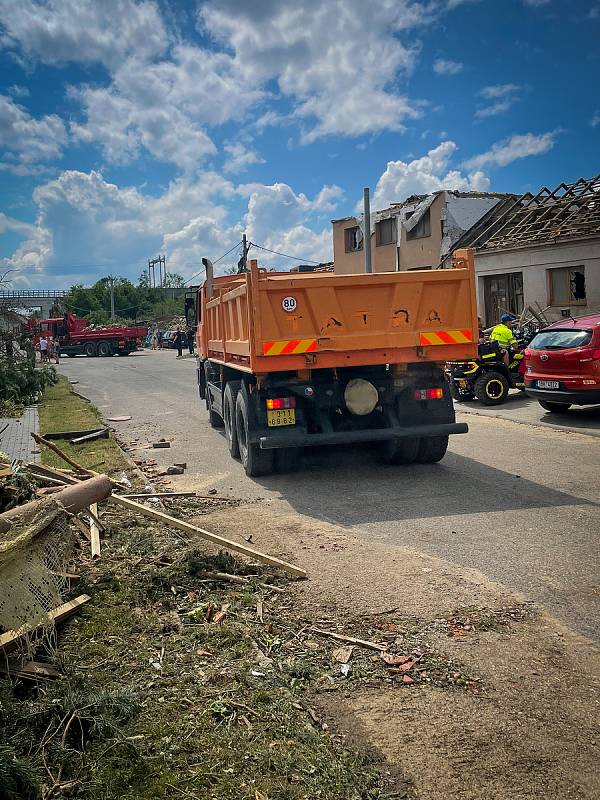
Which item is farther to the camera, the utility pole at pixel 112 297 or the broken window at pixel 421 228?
the utility pole at pixel 112 297

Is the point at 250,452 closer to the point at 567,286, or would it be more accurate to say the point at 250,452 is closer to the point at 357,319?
the point at 357,319

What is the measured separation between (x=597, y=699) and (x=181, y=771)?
6.61 ft

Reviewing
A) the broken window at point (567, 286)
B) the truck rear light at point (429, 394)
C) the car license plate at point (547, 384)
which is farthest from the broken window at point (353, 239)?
the truck rear light at point (429, 394)

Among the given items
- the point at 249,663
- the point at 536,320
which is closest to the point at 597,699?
the point at 249,663

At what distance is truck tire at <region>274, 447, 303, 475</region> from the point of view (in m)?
9.05

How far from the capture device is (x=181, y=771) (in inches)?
123

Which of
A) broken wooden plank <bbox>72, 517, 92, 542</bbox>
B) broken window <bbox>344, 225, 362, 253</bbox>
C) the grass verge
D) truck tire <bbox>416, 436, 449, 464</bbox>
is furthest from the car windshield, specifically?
broken window <bbox>344, 225, 362, 253</bbox>

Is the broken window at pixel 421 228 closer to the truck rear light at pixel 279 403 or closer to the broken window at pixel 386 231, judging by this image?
the broken window at pixel 386 231

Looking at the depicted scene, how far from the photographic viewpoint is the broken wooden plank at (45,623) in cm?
359

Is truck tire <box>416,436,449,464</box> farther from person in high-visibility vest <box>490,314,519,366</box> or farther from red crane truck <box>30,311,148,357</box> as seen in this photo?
red crane truck <box>30,311,148,357</box>

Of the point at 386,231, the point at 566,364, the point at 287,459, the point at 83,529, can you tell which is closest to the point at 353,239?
the point at 386,231

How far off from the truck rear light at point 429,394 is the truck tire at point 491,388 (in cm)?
679

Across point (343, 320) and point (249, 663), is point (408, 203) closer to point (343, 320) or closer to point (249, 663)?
point (343, 320)

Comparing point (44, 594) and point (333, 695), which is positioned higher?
point (44, 594)
